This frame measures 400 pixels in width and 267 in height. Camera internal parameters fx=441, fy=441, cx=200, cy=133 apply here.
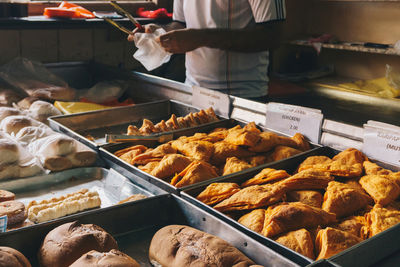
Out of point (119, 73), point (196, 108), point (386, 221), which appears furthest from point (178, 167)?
point (119, 73)

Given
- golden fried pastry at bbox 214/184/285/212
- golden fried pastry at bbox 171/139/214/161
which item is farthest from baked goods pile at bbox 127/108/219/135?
golden fried pastry at bbox 214/184/285/212

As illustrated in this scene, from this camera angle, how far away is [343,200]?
4.34 ft

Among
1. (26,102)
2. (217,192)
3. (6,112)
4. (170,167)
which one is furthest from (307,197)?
(26,102)

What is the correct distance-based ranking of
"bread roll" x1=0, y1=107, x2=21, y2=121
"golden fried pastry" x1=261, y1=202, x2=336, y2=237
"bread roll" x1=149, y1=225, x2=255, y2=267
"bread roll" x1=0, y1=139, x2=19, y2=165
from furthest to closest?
1. "bread roll" x1=0, y1=107, x2=21, y2=121
2. "bread roll" x1=0, y1=139, x2=19, y2=165
3. "golden fried pastry" x1=261, y1=202, x2=336, y2=237
4. "bread roll" x1=149, y1=225, x2=255, y2=267

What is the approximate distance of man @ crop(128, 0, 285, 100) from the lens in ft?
8.42

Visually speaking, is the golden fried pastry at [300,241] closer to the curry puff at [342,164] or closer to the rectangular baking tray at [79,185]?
the curry puff at [342,164]

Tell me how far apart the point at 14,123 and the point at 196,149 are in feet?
3.06

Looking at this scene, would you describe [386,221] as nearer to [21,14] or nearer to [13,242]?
[13,242]

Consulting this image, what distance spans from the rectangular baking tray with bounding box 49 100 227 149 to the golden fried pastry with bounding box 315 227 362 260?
1332 mm

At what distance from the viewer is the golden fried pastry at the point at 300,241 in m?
1.12

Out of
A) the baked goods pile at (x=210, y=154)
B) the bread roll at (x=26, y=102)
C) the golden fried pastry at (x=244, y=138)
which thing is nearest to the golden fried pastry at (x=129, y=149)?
the baked goods pile at (x=210, y=154)

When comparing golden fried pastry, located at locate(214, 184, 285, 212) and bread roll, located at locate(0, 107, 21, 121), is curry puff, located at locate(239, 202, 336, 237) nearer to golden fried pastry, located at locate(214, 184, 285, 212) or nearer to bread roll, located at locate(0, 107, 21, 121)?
golden fried pastry, located at locate(214, 184, 285, 212)

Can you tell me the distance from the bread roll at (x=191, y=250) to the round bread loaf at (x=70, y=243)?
13 cm

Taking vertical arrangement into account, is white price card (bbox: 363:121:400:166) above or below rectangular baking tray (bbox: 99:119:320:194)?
above
